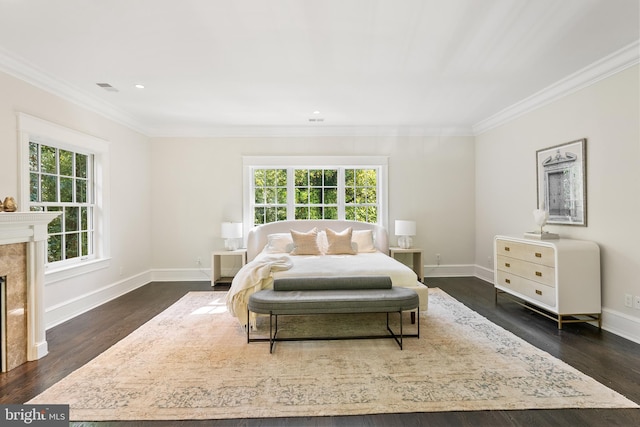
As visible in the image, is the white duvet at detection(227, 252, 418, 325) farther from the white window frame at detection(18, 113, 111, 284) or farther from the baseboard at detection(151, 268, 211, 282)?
the baseboard at detection(151, 268, 211, 282)

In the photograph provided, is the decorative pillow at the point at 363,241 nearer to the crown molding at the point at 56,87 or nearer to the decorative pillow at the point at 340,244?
the decorative pillow at the point at 340,244

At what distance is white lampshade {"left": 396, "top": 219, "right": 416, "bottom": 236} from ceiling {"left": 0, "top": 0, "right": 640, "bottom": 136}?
6.12ft

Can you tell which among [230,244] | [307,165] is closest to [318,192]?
[307,165]

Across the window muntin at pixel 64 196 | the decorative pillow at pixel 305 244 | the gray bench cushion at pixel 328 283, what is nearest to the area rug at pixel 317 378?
the gray bench cushion at pixel 328 283

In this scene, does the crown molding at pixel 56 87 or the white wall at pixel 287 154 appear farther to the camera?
the white wall at pixel 287 154

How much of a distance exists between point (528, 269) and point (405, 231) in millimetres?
1936

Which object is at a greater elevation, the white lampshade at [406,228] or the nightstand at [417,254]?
the white lampshade at [406,228]

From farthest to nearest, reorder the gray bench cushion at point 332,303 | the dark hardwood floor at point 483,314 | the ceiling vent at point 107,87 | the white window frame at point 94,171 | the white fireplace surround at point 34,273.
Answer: the ceiling vent at point 107,87 → the white window frame at point 94,171 → the gray bench cushion at point 332,303 → the white fireplace surround at point 34,273 → the dark hardwood floor at point 483,314

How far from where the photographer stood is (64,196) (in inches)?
150

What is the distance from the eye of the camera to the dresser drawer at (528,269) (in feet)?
10.8

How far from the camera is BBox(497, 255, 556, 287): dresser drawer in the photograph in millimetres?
3299

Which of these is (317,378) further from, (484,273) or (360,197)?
(484,273)

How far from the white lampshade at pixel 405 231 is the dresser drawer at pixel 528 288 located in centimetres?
147

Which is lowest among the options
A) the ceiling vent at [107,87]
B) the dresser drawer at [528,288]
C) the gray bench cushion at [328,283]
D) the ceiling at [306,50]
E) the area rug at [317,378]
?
the area rug at [317,378]
